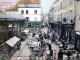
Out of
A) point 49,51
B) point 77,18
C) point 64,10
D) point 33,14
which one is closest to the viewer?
point 49,51

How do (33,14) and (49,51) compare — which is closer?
(49,51)

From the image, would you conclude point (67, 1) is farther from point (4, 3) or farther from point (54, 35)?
point (4, 3)

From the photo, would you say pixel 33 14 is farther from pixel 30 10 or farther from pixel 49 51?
pixel 49 51

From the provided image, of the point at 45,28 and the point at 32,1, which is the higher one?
the point at 32,1

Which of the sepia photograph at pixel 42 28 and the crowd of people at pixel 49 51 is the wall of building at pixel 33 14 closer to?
the sepia photograph at pixel 42 28

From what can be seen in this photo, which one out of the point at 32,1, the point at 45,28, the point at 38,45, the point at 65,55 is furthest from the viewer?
the point at 38,45

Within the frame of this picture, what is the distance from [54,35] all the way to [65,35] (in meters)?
0.32

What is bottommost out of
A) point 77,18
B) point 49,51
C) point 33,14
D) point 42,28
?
point 49,51

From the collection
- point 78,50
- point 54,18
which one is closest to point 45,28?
point 54,18

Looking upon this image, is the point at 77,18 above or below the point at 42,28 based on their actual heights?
above

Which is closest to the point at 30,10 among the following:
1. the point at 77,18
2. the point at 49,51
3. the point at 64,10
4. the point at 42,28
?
the point at 42,28

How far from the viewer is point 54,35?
719cm

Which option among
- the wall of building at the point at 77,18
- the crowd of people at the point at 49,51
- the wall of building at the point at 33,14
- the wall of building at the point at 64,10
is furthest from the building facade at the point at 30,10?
the wall of building at the point at 77,18

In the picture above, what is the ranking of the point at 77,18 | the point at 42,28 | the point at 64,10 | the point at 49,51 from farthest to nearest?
the point at 64,10 < the point at 77,18 < the point at 42,28 < the point at 49,51
